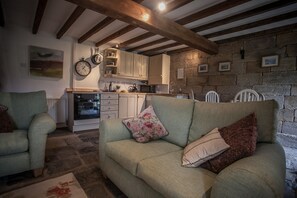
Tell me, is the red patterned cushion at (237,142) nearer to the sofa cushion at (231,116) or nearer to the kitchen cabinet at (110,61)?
the sofa cushion at (231,116)

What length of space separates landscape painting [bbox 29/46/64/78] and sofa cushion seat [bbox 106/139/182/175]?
3141 mm

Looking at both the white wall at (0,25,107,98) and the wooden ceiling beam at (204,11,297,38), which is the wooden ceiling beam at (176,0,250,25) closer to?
the wooden ceiling beam at (204,11,297,38)

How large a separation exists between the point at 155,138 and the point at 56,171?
1.28 metres

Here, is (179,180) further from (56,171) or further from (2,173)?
(2,173)

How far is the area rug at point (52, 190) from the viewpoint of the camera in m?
1.46

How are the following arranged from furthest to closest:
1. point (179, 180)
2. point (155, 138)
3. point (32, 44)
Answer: point (32, 44), point (155, 138), point (179, 180)

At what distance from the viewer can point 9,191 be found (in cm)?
151

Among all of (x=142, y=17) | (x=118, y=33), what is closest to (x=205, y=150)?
(x=142, y=17)

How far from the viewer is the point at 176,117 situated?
5.79 ft

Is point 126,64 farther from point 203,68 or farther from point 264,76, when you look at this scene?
point 264,76

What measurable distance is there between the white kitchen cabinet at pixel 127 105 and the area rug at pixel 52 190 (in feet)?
8.95

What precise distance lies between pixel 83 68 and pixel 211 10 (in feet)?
11.0

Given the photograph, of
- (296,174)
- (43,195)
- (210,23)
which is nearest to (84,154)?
(43,195)

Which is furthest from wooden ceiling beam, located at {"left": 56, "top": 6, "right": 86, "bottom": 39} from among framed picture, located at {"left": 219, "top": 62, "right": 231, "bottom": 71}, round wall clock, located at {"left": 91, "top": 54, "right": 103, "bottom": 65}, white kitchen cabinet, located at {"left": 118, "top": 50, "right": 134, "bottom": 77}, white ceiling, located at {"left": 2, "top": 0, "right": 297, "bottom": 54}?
framed picture, located at {"left": 219, "top": 62, "right": 231, "bottom": 71}
